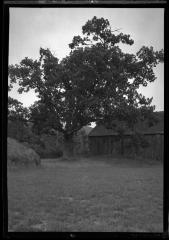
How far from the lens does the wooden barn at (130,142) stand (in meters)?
22.7

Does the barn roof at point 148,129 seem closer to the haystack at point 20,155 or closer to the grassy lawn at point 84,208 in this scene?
the haystack at point 20,155

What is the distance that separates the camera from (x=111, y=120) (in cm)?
2350

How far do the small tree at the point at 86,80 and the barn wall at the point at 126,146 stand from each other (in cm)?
202

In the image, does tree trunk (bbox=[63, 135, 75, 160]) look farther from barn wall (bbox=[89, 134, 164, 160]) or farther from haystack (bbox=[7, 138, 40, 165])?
haystack (bbox=[7, 138, 40, 165])

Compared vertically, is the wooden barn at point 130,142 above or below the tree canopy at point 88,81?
below

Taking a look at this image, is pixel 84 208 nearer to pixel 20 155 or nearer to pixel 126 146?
pixel 20 155

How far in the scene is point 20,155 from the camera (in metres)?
13.6

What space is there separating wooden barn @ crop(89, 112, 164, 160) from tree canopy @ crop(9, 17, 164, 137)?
1287mm

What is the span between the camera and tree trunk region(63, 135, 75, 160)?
831 inches

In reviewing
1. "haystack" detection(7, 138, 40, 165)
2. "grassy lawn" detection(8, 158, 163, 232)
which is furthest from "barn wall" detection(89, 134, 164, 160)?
"grassy lawn" detection(8, 158, 163, 232)
